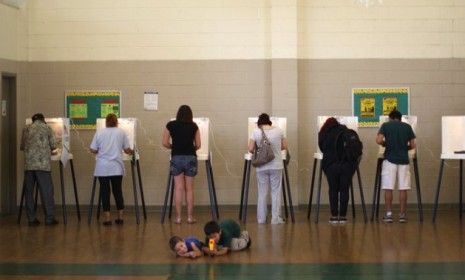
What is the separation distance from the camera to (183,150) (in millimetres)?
10430

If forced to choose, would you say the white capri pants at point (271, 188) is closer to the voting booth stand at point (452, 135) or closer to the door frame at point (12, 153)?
the voting booth stand at point (452, 135)

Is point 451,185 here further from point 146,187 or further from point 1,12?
point 1,12

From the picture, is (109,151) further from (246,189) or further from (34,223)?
(246,189)

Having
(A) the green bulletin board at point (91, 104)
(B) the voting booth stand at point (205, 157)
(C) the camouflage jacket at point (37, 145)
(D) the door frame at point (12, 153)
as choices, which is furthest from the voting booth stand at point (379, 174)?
(D) the door frame at point (12, 153)

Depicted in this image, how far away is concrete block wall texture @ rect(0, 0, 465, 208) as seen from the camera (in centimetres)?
1198

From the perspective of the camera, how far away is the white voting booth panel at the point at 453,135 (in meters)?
10.9

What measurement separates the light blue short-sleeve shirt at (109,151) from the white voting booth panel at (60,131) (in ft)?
2.11

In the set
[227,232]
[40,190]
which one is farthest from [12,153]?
[227,232]

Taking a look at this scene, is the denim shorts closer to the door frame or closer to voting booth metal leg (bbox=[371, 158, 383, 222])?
voting booth metal leg (bbox=[371, 158, 383, 222])

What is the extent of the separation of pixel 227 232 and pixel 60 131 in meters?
4.05

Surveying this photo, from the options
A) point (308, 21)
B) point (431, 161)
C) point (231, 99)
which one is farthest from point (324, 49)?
point (431, 161)

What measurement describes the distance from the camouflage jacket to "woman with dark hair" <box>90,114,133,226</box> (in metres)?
0.62

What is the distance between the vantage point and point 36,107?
12148mm

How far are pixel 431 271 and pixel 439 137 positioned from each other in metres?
5.44
